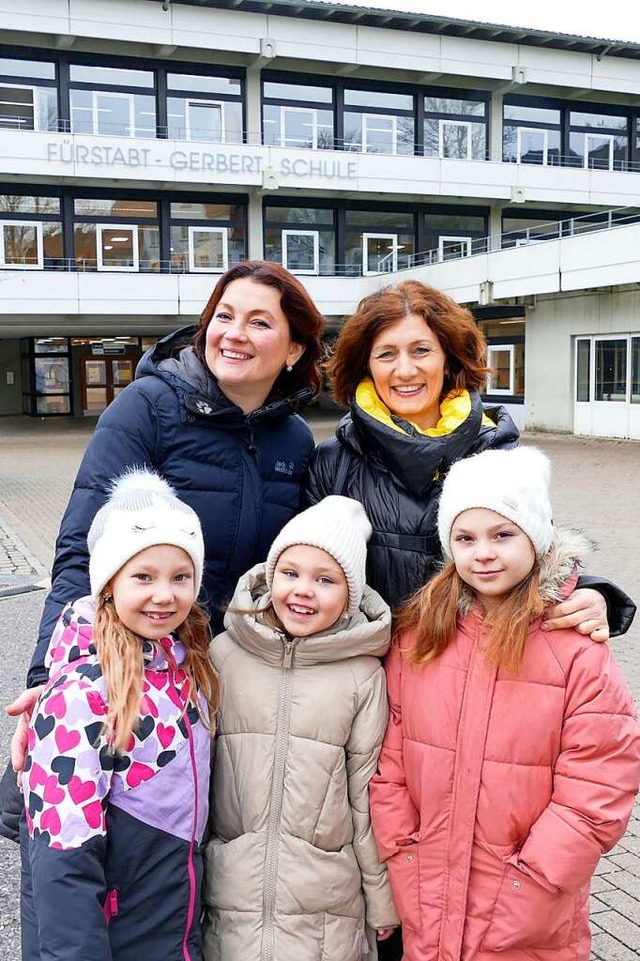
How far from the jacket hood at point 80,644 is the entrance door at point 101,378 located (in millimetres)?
34996

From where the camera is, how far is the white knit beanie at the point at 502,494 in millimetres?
2393

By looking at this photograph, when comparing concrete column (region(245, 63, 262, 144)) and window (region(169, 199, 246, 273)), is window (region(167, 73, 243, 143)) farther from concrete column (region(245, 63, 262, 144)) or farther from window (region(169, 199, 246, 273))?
window (region(169, 199, 246, 273))

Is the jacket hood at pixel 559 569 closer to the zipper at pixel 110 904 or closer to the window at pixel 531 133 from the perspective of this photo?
the zipper at pixel 110 904

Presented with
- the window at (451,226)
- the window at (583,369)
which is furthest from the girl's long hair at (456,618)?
the window at (451,226)

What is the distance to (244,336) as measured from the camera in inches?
104

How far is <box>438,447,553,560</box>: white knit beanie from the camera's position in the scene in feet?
7.85

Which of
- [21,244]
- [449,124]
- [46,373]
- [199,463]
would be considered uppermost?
[449,124]

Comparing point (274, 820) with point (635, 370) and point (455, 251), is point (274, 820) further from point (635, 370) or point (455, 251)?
point (455, 251)

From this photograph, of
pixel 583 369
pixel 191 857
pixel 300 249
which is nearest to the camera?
pixel 191 857

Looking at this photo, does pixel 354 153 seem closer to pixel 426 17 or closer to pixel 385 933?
pixel 426 17

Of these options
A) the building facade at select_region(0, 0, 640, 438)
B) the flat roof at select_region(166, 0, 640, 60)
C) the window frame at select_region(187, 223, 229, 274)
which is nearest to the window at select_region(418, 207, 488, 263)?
the building facade at select_region(0, 0, 640, 438)

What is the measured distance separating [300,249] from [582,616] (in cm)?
3111

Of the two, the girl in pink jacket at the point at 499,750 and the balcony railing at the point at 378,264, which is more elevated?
the balcony railing at the point at 378,264

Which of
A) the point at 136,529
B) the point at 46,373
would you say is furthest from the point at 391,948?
the point at 46,373
